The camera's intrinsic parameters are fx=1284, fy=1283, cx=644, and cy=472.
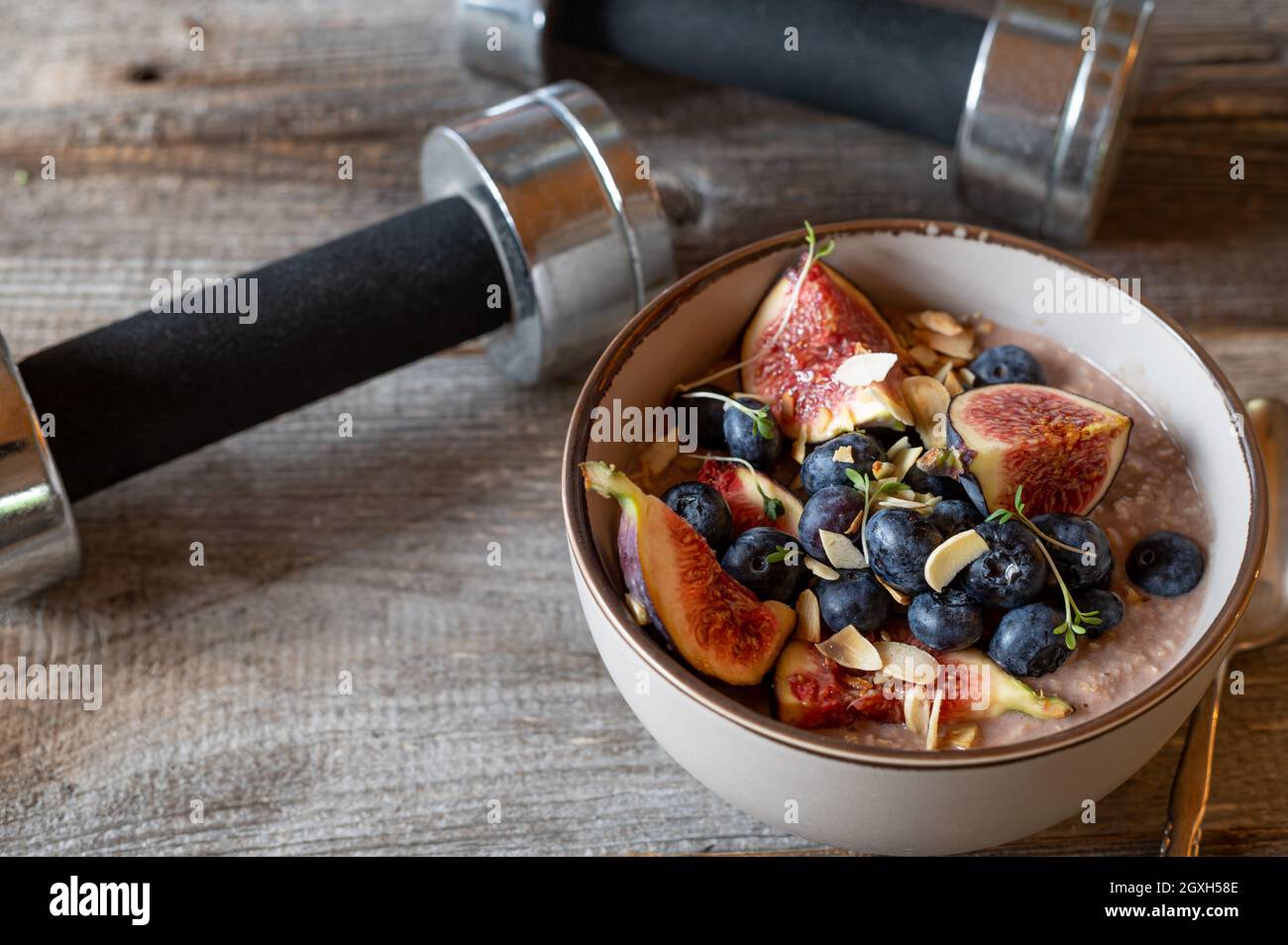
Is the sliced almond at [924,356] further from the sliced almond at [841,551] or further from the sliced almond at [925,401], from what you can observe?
the sliced almond at [841,551]

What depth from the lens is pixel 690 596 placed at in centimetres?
89

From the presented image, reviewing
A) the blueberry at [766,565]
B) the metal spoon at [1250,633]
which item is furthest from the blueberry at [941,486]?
the metal spoon at [1250,633]

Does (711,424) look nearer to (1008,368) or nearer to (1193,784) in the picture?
(1008,368)

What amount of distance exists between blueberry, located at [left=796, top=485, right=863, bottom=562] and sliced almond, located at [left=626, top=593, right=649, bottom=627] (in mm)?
132

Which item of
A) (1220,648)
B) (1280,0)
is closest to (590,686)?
(1220,648)

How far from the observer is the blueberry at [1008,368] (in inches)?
41.6

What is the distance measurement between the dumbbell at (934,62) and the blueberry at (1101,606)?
64cm

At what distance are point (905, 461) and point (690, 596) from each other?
209 millimetres

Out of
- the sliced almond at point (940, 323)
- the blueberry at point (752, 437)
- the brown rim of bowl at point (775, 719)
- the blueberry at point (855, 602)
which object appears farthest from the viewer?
the sliced almond at point (940, 323)

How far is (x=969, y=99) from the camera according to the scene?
139 cm

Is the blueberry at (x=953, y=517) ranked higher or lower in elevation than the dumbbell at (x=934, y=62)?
lower

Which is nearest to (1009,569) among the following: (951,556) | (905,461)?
(951,556)
